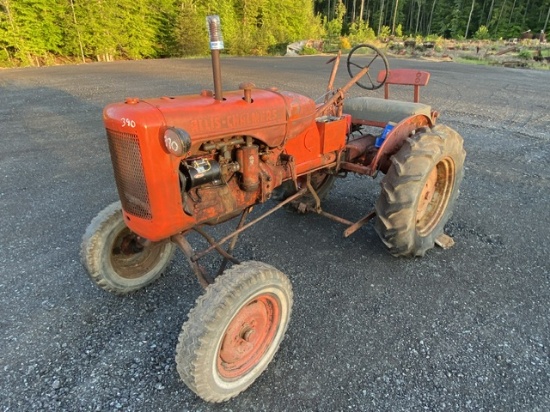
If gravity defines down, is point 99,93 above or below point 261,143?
below

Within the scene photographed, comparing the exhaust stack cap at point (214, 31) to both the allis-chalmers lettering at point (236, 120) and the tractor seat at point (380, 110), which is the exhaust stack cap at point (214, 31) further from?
the tractor seat at point (380, 110)

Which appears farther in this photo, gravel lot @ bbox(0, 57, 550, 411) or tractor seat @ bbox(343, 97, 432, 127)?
tractor seat @ bbox(343, 97, 432, 127)

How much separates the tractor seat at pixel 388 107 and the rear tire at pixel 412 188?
33 centimetres

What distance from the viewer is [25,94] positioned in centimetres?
954

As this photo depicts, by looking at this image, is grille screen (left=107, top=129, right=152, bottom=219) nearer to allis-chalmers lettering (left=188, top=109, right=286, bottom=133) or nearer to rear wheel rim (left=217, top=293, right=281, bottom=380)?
allis-chalmers lettering (left=188, top=109, right=286, bottom=133)

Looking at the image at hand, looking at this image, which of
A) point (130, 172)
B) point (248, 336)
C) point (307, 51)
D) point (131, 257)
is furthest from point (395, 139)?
point (307, 51)

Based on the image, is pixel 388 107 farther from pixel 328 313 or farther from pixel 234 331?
pixel 234 331

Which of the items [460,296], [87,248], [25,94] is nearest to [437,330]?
[460,296]

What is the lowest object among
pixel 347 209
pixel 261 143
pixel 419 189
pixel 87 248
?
pixel 347 209

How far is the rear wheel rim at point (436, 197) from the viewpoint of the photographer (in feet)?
10.2

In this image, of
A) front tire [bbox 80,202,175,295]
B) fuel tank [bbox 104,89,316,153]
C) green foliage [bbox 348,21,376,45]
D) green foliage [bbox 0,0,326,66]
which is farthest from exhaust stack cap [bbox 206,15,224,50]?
green foliage [bbox 348,21,376,45]

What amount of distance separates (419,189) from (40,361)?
2586 mm

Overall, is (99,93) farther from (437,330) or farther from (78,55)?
(78,55)

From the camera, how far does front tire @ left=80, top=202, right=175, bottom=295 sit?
2324mm
